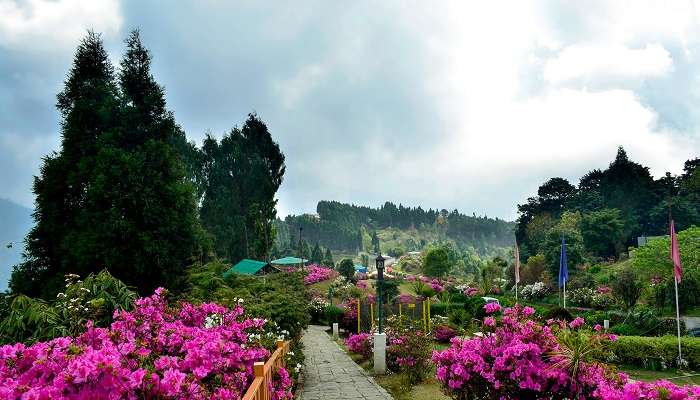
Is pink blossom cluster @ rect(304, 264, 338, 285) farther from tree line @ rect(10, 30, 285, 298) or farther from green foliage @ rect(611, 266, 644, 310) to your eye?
tree line @ rect(10, 30, 285, 298)

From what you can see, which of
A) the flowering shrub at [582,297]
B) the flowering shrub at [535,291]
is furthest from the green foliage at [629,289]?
the flowering shrub at [535,291]

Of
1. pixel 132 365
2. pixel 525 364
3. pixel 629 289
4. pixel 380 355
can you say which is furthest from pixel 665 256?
pixel 132 365

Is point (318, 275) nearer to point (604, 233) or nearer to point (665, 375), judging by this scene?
point (604, 233)

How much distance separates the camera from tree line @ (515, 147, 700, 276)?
39.0 meters

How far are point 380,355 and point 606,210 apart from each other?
→ 38362 millimetres

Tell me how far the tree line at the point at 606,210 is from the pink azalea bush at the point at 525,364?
28845 millimetres

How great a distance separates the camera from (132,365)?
2602 mm

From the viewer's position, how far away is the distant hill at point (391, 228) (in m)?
99.9

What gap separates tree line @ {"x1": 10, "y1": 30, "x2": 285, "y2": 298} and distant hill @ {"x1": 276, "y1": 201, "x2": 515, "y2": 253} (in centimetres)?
7945

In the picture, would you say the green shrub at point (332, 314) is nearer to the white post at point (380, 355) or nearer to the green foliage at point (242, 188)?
the green foliage at point (242, 188)

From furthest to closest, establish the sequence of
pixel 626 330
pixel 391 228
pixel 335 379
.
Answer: pixel 391 228 < pixel 626 330 < pixel 335 379

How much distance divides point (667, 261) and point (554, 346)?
20557mm

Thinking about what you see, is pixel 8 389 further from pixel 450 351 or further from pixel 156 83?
pixel 156 83

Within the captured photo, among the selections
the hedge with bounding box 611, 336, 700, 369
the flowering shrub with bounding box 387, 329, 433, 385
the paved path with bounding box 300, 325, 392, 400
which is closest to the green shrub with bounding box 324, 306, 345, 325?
the paved path with bounding box 300, 325, 392, 400
